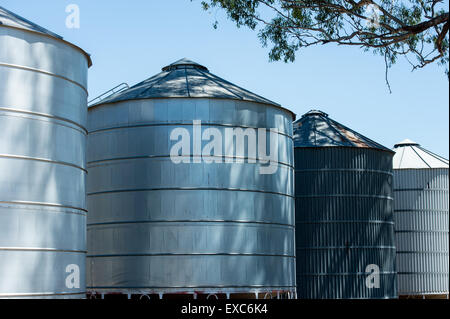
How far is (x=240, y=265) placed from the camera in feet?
68.9

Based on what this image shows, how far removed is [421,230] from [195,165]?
1756 centimetres

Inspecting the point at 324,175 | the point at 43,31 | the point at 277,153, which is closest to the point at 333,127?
the point at 324,175

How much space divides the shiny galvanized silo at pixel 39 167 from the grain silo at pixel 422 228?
21.5 meters

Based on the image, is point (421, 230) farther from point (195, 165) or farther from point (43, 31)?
point (43, 31)

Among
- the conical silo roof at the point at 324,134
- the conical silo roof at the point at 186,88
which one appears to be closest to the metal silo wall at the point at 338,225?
the conical silo roof at the point at 324,134

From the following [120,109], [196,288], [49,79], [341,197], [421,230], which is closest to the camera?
[49,79]

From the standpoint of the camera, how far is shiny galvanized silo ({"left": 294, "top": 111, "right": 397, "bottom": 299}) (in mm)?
27891

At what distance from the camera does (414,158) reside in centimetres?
3572

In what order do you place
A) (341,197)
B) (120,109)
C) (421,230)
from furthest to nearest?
(421,230) → (341,197) → (120,109)

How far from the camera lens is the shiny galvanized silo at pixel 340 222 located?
27.9m

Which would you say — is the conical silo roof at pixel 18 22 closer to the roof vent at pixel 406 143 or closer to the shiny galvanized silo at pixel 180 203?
the shiny galvanized silo at pixel 180 203

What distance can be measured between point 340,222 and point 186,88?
33.4ft

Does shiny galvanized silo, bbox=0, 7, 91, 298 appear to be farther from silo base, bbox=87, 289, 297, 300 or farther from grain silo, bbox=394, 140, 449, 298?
grain silo, bbox=394, 140, 449, 298

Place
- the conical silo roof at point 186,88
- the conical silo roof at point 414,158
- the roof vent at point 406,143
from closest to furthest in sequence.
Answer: the conical silo roof at point 186,88, the conical silo roof at point 414,158, the roof vent at point 406,143
